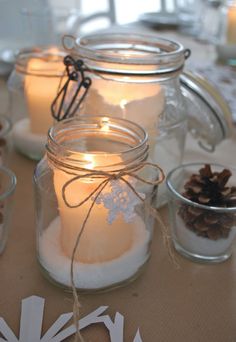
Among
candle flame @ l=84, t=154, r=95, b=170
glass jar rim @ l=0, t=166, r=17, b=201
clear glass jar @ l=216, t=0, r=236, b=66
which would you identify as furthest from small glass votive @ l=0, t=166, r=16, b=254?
clear glass jar @ l=216, t=0, r=236, b=66

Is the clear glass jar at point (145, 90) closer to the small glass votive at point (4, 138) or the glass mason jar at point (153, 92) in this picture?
the glass mason jar at point (153, 92)

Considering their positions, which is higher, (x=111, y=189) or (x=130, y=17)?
(x=111, y=189)

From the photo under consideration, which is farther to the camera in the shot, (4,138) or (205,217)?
(4,138)

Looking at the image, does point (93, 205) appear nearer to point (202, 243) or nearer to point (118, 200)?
point (118, 200)

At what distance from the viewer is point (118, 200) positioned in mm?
389

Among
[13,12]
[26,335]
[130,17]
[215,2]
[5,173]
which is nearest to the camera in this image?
[26,335]

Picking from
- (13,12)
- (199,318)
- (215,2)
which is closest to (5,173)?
(199,318)

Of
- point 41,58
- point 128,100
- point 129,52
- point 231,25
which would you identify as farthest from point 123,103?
point 231,25

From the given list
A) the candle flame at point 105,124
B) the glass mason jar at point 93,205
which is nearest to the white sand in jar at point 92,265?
the glass mason jar at point 93,205

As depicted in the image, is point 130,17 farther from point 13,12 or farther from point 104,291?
point 104,291

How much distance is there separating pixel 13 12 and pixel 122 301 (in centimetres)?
108

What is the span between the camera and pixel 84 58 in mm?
525

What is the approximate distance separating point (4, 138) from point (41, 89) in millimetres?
87

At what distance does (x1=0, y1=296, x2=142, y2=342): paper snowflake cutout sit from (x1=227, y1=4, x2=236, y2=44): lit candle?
36.6 inches
